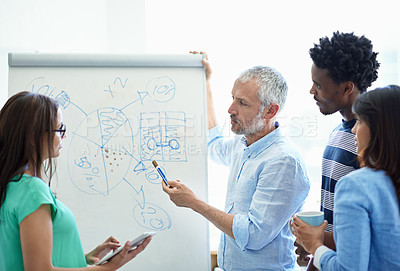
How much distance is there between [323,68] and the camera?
160 cm

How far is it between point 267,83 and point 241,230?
64 centimetres

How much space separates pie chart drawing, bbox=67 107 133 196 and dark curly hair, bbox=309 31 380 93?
0.93m

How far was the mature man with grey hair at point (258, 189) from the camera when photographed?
1523 millimetres

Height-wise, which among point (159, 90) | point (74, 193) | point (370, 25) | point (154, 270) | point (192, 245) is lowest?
point (154, 270)

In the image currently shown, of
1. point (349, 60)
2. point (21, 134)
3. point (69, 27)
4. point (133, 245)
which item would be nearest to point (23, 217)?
point (21, 134)

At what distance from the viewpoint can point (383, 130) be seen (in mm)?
1062

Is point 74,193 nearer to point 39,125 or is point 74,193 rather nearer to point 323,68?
point 39,125

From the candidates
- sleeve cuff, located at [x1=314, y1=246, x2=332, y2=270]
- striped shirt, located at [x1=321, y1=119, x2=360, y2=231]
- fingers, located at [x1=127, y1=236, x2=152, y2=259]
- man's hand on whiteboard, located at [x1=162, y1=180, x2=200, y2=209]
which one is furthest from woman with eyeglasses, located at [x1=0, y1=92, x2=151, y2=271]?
striped shirt, located at [x1=321, y1=119, x2=360, y2=231]

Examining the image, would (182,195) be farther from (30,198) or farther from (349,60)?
(349,60)

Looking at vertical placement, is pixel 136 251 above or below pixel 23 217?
below

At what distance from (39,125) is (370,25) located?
87.5 inches

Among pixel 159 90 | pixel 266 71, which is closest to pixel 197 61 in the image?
pixel 159 90

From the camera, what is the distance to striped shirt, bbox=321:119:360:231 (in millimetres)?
1496

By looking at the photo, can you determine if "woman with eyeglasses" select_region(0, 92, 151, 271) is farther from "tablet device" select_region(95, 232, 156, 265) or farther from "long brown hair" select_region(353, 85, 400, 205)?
"long brown hair" select_region(353, 85, 400, 205)
